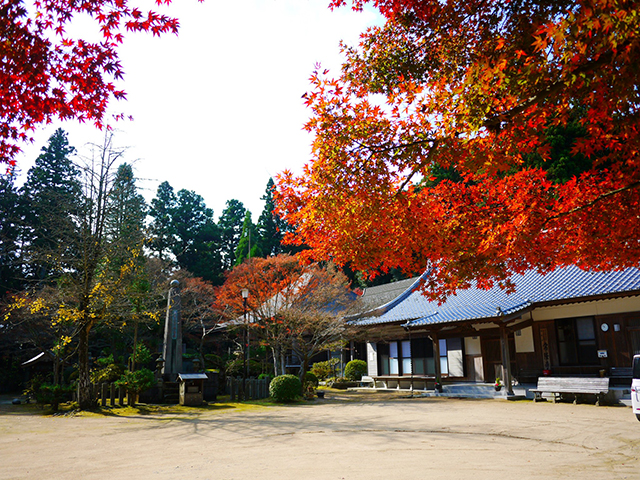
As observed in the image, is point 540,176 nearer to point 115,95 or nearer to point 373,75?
point 373,75

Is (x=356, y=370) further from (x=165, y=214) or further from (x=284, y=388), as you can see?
(x=165, y=214)

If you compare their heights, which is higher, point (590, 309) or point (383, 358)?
point (590, 309)

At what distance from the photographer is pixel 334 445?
778 centimetres

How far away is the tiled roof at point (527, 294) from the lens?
50.0ft

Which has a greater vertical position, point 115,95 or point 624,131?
point 115,95

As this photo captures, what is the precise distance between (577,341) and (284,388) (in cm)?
1105

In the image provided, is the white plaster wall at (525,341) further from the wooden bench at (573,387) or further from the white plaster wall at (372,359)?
the white plaster wall at (372,359)

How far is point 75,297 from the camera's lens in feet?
49.6

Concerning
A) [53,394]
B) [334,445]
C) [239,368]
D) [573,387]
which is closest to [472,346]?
[573,387]

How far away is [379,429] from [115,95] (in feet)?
26.7

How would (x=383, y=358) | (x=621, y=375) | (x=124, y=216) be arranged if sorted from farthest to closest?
Answer: (x=383, y=358) < (x=124, y=216) < (x=621, y=375)

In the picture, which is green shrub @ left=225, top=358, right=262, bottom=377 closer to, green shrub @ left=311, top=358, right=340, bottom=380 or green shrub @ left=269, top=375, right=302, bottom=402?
green shrub @ left=311, top=358, right=340, bottom=380

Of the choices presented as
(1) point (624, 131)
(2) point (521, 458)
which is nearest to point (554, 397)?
(2) point (521, 458)

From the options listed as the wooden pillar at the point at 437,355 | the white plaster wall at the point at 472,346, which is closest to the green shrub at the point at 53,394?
the wooden pillar at the point at 437,355
